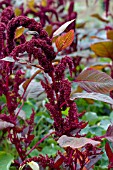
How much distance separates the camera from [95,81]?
98cm

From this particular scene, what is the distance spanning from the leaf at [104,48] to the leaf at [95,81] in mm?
611

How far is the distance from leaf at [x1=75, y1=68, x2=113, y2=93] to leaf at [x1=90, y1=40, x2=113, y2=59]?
611 mm

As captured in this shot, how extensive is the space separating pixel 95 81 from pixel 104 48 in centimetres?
65

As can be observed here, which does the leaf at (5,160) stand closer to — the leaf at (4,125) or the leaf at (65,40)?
the leaf at (4,125)

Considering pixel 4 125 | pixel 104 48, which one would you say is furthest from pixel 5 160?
pixel 104 48

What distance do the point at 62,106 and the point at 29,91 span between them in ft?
1.07

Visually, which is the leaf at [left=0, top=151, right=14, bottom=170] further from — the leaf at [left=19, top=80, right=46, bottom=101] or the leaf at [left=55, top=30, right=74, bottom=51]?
the leaf at [left=55, top=30, right=74, bottom=51]

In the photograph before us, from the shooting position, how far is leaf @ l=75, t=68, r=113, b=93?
96cm

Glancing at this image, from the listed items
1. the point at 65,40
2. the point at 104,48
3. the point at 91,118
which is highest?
the point at 65,40

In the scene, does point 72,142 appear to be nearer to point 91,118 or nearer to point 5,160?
point 5,160

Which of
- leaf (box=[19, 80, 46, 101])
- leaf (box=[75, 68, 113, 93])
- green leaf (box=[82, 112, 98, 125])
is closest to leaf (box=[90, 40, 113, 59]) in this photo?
green leaf (box=[82, 112, 98, 125])

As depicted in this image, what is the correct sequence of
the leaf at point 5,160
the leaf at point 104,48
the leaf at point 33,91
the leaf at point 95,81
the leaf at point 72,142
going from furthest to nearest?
the leaf at point 104,48, the leaf at point 33,91, the leaf at point 5,160, the leaf at point 95,81, the leaf at point 72,142

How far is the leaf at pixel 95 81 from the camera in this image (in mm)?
957

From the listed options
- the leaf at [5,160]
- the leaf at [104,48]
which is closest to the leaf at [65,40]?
the leaf at [5,160]
